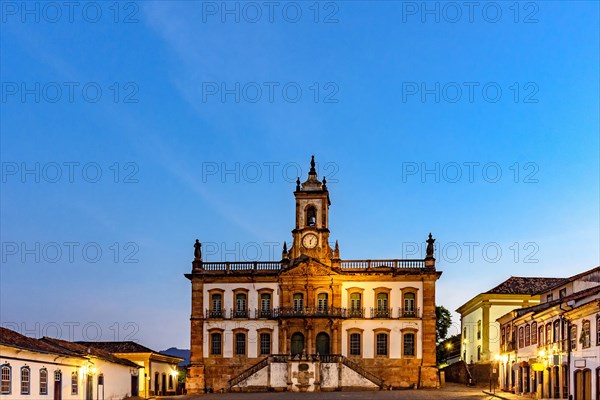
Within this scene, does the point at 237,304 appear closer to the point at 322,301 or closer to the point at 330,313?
the point at 322,301

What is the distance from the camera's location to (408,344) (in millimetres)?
54469

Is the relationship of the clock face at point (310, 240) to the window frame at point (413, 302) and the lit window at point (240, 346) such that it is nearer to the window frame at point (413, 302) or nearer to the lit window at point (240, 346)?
the window frame at point (413, 302)

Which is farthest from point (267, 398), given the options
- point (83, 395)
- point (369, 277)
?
point (369, 277)

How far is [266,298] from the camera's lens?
5575 centimetres

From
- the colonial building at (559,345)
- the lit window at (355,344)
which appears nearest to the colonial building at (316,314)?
the lit window at (355,344)

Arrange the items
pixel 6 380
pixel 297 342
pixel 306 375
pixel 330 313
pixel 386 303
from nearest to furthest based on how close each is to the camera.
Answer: pixel 6 380 → pixel 306 375 → pixel 330 313 → pixel 386 303 → pixel 297 342

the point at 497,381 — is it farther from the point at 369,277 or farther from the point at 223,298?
the point at 223,298

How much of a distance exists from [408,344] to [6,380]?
3185 centimetres

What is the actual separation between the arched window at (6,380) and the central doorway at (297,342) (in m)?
28.4

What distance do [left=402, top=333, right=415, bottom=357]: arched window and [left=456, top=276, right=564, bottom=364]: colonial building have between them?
20.9ft

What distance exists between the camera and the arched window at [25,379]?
29828 millimetres

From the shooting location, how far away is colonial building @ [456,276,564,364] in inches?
2275

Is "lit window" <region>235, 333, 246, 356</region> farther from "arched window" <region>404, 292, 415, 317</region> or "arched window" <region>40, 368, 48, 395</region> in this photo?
"arched window" <region>40, 368, 48, 395</region>

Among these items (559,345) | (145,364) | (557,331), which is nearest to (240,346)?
(145,364)
